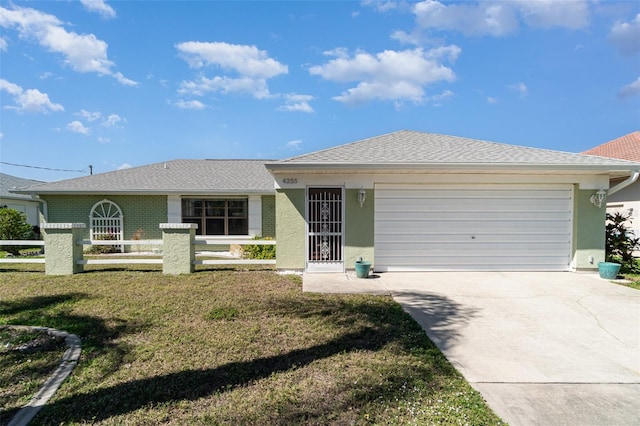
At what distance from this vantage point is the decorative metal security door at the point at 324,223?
8359 millimetres

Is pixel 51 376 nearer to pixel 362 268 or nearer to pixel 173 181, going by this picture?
pixel 362 268

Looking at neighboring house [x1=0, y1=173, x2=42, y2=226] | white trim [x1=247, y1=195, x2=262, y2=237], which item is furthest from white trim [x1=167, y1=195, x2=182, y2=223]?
neighboring house [x1=0, y1=173, x2=42, y2=226]

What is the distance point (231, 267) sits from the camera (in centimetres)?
930

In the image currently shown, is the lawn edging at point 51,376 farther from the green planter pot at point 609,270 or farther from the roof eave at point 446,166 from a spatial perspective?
the green planter pot at point 609,270

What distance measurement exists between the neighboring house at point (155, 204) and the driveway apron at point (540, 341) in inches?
321

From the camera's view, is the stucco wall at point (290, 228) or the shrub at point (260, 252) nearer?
the stucco wall at point (290, 228)

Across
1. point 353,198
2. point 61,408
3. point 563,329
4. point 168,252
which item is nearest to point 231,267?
point 168,252

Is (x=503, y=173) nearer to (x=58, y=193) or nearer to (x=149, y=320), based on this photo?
(x=149, y=320)

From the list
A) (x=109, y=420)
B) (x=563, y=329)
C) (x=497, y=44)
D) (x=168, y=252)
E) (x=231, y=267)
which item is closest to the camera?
(x=109, y=420)

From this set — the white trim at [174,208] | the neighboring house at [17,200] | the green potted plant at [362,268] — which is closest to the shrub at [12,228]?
the neighboring house at [17,200]

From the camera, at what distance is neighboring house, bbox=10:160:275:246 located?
43.8ft

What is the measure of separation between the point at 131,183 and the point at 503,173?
47.3 ft

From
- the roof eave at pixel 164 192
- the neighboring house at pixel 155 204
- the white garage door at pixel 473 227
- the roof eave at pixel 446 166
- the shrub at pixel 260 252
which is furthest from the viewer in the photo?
the neighboring house at pixel 155 204

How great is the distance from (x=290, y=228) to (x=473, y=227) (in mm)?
5073
